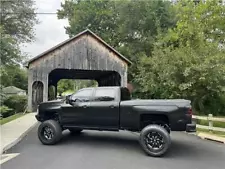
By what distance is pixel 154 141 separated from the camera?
7.25 m

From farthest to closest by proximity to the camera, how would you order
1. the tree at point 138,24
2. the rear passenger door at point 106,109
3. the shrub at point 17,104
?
the tree at point 138,24 → the shrub at point 17,104 → the rear passenger door at point 106,109

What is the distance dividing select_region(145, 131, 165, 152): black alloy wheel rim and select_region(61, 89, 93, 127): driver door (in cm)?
223

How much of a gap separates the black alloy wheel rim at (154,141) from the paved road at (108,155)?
1.05 ft

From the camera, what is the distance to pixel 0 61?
11.0m

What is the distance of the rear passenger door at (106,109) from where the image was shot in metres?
8.08

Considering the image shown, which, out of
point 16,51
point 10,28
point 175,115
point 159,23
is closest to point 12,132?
point 16,51

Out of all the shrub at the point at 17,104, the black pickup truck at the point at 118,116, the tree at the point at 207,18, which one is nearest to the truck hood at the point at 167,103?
the black pickup truck at the point at 118,116

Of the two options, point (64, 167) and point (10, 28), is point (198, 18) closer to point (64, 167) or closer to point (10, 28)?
point (64, 167)

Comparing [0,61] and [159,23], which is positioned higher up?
[159,23]

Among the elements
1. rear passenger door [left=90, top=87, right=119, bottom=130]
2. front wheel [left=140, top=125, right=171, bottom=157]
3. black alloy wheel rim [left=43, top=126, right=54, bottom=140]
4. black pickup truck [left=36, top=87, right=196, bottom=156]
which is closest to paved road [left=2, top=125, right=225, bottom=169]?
front wheel [left=140, top=125, right=171, bottom=157]

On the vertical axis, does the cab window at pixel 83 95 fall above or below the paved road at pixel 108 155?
above

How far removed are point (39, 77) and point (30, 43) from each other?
1220 centimetres

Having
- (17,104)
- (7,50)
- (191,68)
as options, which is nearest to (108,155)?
(7,50)

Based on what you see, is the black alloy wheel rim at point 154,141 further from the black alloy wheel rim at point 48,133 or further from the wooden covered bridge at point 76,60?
the wooden covered bridge at point 76,60
